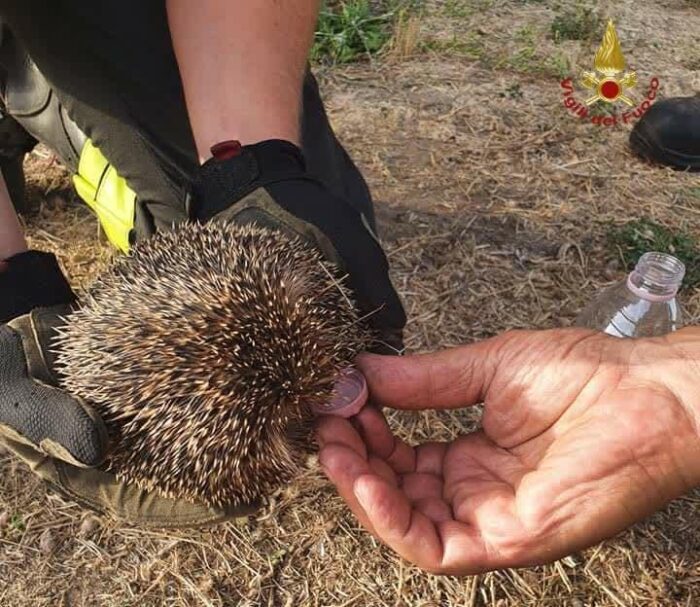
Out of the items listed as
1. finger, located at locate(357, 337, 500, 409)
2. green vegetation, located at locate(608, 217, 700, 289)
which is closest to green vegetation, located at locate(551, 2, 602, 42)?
green vegetation, located at locate(608, 217, 700, 289)

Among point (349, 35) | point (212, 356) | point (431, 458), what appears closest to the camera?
point (212, 356)

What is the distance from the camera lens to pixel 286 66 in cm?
371

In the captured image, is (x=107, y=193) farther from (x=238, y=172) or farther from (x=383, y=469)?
(x=383, y=469)

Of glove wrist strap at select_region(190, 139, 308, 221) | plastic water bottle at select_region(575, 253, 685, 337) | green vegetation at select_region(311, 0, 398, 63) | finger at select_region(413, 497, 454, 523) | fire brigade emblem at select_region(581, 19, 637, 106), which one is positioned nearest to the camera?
finger at select_region(413, 497, 454, 523)

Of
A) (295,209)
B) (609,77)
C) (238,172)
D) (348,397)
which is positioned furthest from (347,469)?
(609,77)

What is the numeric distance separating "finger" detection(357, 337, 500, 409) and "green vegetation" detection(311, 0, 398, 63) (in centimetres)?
450

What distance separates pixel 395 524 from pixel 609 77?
16.3 ft

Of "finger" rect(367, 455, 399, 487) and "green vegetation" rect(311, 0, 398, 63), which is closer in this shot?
"finger" rect(367, 455, 399, 487)

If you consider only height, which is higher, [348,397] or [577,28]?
[348,397]

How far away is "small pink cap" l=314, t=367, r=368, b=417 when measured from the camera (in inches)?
119

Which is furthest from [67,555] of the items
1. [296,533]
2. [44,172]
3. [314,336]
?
[44,172]

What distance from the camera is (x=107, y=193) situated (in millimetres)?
4445

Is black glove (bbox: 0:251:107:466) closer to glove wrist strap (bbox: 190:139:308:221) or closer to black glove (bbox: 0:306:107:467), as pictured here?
black glove (bbox: 0:306:107:467)

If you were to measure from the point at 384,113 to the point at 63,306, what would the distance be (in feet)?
12.2
